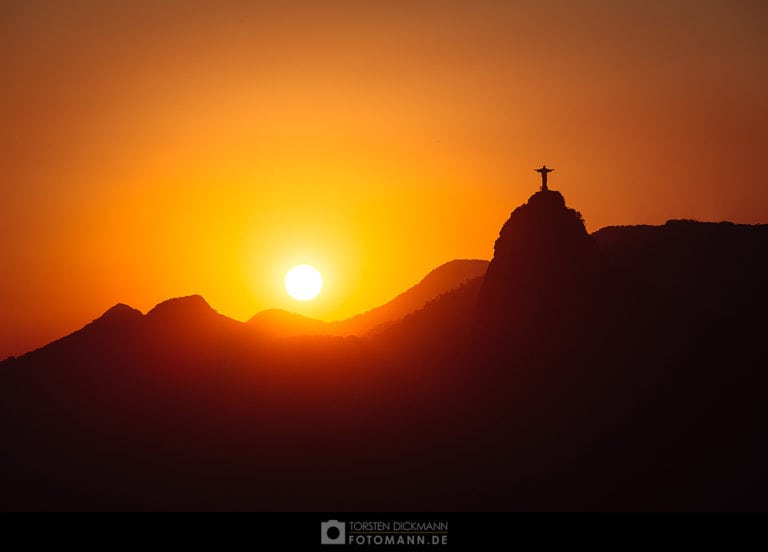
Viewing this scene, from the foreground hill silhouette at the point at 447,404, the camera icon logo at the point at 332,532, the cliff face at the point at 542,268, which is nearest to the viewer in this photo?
the camera icon logo at the point at 332,532

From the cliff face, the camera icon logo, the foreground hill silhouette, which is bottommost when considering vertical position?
the camera icon logo

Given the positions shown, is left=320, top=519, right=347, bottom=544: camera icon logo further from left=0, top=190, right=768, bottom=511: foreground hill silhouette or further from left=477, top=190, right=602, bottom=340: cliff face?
left=477, top=190, right=602, bottom=340: cliff face

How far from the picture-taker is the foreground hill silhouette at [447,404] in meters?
137

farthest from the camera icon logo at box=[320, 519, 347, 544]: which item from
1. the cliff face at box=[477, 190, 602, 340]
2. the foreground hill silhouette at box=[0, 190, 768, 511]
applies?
the cliff face at box=[477, 190, 602, 340]

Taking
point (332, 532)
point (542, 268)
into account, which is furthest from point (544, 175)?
point (332, 532)

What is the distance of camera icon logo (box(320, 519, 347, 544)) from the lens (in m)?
Result: 36.1

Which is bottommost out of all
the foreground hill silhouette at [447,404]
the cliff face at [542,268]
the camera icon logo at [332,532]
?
the camera icon logo at [332,532]

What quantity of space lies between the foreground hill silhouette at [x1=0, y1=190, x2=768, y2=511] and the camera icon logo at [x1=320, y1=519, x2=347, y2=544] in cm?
9589

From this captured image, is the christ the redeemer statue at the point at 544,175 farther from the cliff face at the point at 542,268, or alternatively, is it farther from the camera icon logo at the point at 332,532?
the camera icon logo at the point at 332,532

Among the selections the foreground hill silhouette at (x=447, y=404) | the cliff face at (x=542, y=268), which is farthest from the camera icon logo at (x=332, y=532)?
the cliff face at (x=542, y=268)

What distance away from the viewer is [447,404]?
15338 cm

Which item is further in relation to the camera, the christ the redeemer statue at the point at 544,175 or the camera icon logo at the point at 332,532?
the christ the redeemer statue at the point at 544,175

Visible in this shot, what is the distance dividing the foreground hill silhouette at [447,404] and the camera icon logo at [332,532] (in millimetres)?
95894

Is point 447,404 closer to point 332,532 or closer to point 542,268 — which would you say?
point 542,268
